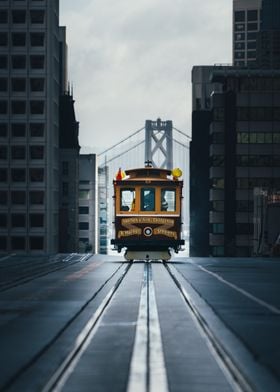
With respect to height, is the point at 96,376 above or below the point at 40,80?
below

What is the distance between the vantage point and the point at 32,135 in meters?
113

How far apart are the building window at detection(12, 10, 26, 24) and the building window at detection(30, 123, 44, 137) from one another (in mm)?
14480

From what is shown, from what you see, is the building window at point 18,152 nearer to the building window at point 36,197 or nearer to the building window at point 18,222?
the building window at point 36,197

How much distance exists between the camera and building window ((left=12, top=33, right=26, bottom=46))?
113188 millimetres

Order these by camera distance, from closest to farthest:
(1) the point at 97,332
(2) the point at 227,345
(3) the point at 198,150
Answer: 1. (2) the point at 227,345
2. (1) the point at 97,332
3. (3) the point at 198,150

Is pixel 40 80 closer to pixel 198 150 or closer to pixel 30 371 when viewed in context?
pixel 198 150

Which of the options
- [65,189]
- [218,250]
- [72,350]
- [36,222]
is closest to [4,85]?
[36,222]

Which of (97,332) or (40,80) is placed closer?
(97,332)

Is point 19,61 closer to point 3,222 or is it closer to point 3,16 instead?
point 3,16

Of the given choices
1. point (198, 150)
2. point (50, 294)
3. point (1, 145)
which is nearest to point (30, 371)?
point (50, 294)

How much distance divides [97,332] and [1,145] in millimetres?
101813

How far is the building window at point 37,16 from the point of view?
372 ft

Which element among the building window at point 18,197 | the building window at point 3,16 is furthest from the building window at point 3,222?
the building window at point 3,16

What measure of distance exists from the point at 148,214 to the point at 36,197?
80.2 metres
